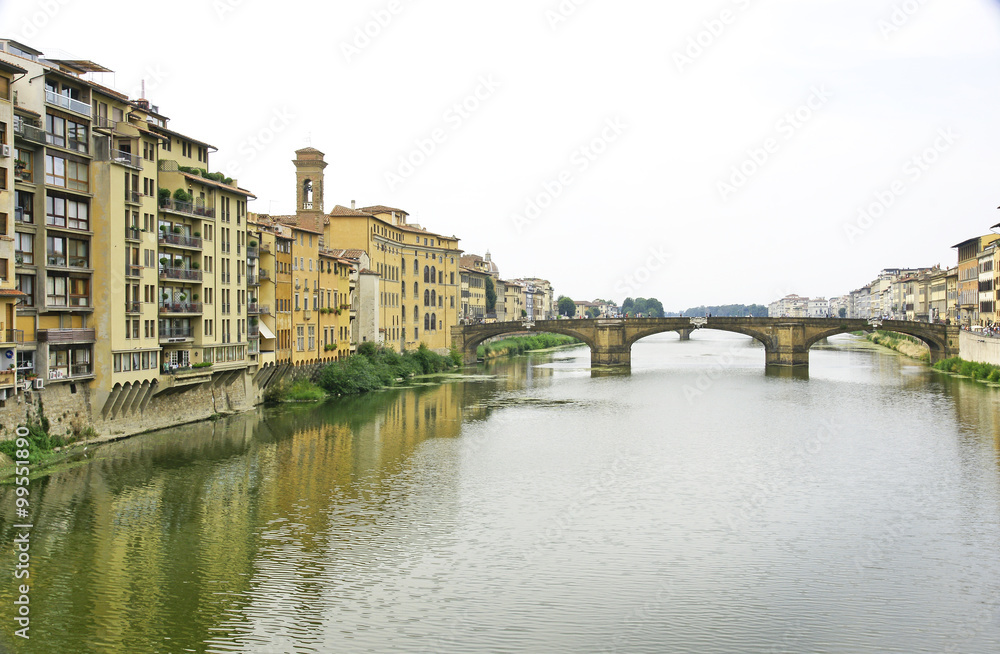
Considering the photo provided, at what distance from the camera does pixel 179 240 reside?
119 ft

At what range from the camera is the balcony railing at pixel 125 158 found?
1246 inches

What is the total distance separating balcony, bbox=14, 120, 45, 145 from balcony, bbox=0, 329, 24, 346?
19.8 feet

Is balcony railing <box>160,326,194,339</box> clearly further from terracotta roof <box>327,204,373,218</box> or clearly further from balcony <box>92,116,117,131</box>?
terracotta roof <box>327,204,373,218</box>

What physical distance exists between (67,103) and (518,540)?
827 inches

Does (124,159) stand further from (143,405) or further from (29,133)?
(143,405)

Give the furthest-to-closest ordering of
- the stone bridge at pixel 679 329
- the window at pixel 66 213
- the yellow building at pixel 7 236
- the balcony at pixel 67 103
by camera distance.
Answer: the stone bridge at pixel 679 329
the window at pixel 66 213
the balcony at pixel 67 103
the yellow building at pixel 7 236

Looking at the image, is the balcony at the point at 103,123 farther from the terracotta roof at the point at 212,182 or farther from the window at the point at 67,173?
the terracotta roof at the point at 212,182

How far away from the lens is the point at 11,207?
88.1 ft

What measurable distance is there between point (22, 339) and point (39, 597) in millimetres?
12740

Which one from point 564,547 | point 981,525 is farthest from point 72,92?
point 981,525

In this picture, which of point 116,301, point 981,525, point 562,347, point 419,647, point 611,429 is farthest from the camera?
point 562,347

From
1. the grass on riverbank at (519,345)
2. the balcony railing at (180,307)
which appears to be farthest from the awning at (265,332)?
the grass on riverbank at (519,345)

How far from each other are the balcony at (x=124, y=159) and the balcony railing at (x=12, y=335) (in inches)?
→ 282

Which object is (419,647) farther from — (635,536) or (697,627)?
(635,536)
